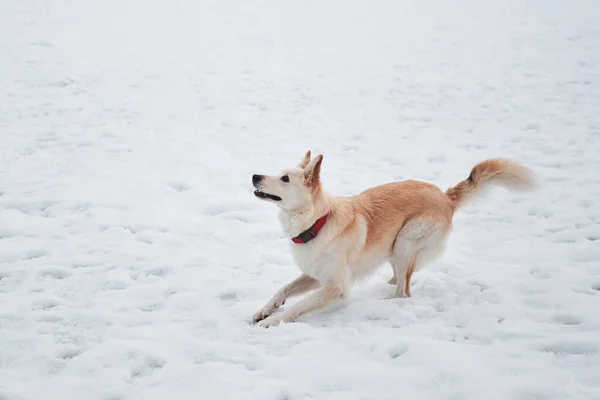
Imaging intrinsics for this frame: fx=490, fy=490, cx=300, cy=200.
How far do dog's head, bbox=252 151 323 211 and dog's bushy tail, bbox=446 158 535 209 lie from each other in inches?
61.4

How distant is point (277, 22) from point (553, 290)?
1335 cm

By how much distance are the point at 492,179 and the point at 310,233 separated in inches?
78.0

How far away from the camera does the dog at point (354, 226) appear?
4.29m

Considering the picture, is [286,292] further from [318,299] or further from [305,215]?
[305,215]

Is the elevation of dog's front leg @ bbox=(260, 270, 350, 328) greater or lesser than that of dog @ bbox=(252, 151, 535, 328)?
lesser

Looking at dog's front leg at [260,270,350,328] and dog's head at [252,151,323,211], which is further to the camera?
dog's head at [252,151,323,211]

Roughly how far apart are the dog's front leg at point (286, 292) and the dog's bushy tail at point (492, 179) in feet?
5.53

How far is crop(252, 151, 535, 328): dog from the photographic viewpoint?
4.29m

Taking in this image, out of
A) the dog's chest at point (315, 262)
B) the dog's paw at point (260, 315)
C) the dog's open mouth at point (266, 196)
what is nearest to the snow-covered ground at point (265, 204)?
the dog's paw at point (260, 315)

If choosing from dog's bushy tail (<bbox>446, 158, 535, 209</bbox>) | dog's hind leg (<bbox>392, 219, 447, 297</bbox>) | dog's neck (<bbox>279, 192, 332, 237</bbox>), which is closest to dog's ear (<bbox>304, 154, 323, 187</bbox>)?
dog's neck (<bbox>279, 192, 332, 237</bbox>)

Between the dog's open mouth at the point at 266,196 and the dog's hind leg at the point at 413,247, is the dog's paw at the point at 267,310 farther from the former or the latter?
the dog's hind leg at the point at 413,247

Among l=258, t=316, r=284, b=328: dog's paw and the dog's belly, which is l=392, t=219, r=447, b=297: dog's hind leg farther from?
l=258, t=316, r=284, b=328: dog's paw

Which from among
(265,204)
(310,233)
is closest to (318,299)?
(310,233)

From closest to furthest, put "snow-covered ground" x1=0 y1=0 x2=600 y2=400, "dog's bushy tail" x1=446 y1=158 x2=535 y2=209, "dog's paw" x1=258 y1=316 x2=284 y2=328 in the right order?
"snow-covered ground" x1=0 y1=0 x2=600 y2=400
"dog's paw" x1=258 y1=316 x2=284 y2=328
"dog's bushy tail" x1=446 y1=158 x2=535 y2=209
